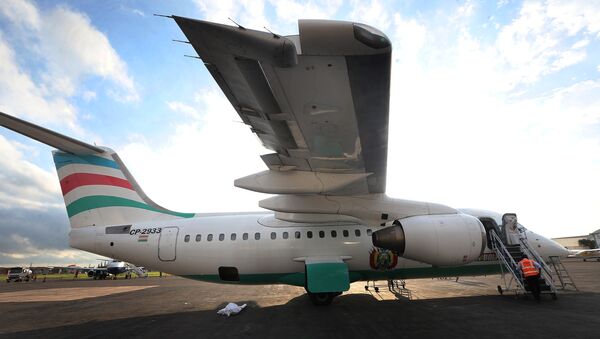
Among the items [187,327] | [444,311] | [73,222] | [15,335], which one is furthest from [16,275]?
[444,311]

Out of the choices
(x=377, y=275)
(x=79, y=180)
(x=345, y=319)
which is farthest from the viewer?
(x=377, y=275)

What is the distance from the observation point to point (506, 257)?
9906 millimetres

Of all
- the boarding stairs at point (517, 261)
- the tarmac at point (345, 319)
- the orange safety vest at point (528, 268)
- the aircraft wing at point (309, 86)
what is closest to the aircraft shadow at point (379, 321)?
the tarmac at point (345, 319)

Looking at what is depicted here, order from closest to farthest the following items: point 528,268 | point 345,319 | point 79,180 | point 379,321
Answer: point 379,321 < point 345,319 < point 528,268 < point 79,180

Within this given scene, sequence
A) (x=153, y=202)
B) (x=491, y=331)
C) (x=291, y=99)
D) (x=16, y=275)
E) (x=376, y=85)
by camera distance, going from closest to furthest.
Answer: (x=376, y=85), (x=291, y=99), (x=491, y=331), (x=153, y=202), (x=16, y=275)

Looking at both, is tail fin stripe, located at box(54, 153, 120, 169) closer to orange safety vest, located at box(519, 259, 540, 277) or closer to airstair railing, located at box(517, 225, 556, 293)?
orange safety vest, located at box(519, 259, 540, 277)

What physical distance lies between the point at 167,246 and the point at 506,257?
1049 centimetres

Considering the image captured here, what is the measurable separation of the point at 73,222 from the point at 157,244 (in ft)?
9.10

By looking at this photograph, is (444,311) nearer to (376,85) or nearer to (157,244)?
(376,85)

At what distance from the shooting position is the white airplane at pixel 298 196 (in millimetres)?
3512

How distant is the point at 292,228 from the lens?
9.79 meters

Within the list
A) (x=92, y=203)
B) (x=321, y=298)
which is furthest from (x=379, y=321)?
(x=92, y=203)

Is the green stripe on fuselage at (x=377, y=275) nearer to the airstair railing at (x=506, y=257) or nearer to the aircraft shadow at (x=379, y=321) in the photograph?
the airstair railing at (x=506, y=257)

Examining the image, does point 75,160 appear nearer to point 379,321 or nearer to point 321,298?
point 321,298
